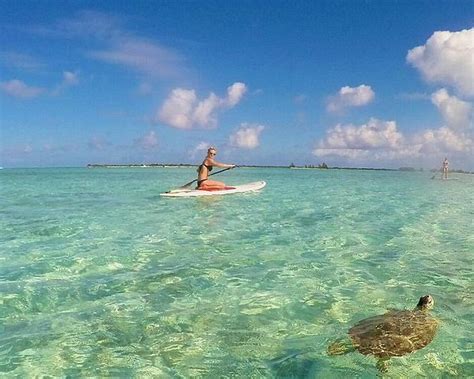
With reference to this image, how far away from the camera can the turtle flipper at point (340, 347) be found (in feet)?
16.5

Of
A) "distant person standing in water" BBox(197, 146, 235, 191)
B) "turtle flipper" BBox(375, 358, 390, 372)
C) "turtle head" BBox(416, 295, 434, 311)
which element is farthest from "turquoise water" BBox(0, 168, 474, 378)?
"distant person standing in water" BBox(197, 146, 235, 191)

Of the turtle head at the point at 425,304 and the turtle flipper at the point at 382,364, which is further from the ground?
the turtle head at the point at 425,304

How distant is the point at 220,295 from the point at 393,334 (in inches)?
116

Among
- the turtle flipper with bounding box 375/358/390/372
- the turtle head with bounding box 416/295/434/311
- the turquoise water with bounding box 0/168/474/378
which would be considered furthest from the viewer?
the turtle head with bounding box 416/295/434/311

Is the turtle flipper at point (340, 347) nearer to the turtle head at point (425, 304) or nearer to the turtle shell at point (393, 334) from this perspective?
the turtle shell at point (393, 334)

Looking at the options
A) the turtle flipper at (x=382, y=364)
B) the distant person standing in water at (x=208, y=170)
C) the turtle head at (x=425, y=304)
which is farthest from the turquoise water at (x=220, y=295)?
the distant person standing in water at (x=208, y=170)

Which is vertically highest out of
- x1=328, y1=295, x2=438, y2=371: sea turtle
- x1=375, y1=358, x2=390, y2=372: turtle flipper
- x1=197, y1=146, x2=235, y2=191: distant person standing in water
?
x1=197, y1=146, x2=235, y2=191: distant person standing in water

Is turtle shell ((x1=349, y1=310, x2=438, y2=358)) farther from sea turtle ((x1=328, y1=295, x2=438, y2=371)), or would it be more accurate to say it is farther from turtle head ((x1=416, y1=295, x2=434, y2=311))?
turtle head ((x1=416, y1=295, x2=434, y2=311))

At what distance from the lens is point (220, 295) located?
712 cm

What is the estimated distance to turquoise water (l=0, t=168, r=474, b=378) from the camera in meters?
4.84

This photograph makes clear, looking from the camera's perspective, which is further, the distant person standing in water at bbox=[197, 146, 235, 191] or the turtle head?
the distant person standing in water at bbox=[197, 146, 235, 191]

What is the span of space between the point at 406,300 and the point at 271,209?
12417 mm

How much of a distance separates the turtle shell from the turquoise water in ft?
0.37

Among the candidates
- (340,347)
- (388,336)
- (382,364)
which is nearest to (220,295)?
(340,347)
